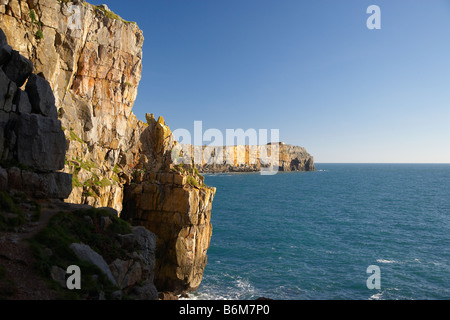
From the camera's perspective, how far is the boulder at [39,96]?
20984mm

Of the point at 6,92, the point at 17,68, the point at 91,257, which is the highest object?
the point at 17,68

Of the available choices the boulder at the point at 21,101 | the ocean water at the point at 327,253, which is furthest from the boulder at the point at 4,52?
the ocean water at the point at 327,253

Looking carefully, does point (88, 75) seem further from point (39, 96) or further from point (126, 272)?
point (126, 272)

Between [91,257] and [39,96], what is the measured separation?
13590 mm

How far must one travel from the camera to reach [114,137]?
132 ft

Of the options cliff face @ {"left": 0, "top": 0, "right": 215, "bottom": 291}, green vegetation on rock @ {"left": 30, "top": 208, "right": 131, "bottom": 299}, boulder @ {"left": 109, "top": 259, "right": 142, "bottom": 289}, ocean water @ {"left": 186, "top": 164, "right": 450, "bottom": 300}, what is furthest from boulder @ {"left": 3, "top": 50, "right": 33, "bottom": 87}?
ocean water @ {"left": 186, "top": 164, "right": 450, "bottom": 300}

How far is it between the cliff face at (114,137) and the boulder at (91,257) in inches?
684

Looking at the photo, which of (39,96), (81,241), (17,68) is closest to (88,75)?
(17,68)

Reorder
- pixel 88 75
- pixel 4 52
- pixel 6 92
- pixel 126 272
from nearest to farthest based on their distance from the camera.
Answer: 1. pixel 126 272
2. pixel 6 92
3. pixel 4 52
4. pixel 88 75

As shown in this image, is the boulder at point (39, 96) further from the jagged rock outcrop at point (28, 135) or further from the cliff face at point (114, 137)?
the cliff face at point (114, 137)

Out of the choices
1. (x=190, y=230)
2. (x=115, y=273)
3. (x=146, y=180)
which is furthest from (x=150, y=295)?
(x=146, y=180)

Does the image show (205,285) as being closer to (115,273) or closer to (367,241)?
(115,273)

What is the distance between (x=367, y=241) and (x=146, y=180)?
45.5 metres
